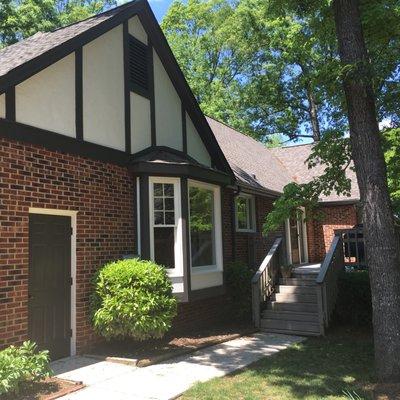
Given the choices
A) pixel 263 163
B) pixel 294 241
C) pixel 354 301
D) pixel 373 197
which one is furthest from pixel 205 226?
pixel 263 163

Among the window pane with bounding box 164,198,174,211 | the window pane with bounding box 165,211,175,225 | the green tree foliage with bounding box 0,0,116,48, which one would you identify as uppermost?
the green tree foliage with bounding box 0,0,116,48

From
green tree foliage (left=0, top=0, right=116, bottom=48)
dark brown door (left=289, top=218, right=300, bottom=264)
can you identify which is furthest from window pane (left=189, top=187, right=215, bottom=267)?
green tree foliage (left=0, top=0, right=116, bottom=48)

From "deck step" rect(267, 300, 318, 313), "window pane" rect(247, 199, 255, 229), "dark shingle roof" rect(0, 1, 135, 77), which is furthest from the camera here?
"window pane" rect(247, 199, 255, 229)

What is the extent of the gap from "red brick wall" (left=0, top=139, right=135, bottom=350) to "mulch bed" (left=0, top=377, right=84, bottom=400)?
34.5 inches

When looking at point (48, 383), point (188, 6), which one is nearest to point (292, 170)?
point (48, 383)

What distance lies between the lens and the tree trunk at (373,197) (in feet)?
20.6

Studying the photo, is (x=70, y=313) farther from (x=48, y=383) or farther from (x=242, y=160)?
(x=242, y=160)

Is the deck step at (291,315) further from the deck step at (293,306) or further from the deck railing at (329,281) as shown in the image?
the deck railing at (329,281)

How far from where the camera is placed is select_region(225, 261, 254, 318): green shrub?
1155 cm

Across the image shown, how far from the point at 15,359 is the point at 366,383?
4.42 metres

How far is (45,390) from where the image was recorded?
19.3 feet

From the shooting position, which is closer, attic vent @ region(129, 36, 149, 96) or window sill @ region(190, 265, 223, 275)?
attic vent @ region(129, 36, 149, 96)

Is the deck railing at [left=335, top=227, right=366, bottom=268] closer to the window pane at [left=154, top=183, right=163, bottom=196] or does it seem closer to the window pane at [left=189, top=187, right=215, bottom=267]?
the window pane at [left=189, top=187, right=215, bottom=267]

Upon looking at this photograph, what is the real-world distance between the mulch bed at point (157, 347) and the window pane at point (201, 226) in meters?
1.60
